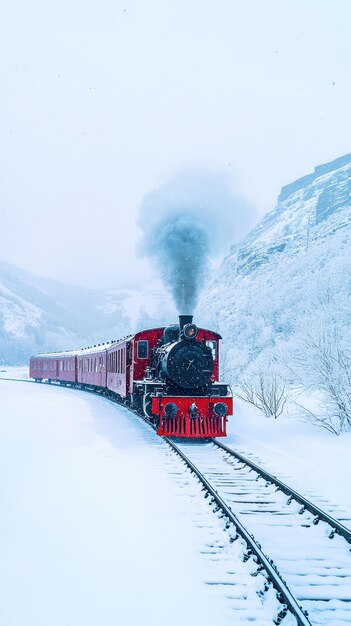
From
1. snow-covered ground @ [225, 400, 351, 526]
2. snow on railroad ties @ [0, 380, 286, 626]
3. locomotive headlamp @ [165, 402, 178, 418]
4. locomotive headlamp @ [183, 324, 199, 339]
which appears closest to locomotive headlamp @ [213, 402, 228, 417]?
snow-covered ground @ [225, 400, 351, 526]

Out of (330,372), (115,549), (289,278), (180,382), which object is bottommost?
(115,549)

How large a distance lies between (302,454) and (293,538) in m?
6.16

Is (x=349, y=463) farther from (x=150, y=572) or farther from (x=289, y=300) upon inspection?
(x=289, y=300)

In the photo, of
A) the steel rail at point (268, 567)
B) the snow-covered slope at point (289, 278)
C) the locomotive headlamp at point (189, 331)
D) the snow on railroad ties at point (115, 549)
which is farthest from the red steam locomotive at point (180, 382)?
the steel rail at point (268, 567)

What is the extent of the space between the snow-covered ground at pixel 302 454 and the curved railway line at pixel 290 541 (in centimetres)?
53

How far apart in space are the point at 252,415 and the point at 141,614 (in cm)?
1617

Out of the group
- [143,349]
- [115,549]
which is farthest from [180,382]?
[115,549]

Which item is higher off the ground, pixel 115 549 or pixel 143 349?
pixel 143 349

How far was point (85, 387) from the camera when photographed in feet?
109

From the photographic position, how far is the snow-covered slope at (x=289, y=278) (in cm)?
3650

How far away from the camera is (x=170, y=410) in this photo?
12352 millimetres

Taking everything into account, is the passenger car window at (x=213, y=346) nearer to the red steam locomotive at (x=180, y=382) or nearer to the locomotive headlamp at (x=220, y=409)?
the red steam locomotive at (x=180, y=382)

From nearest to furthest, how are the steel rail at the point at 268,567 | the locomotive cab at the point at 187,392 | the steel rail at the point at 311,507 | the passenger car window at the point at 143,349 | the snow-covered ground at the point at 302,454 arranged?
the steel rail at the point at 268,567 < the steel rail at the point at 311,507 < the snow-covered ground at the point at 302,454 < the locomotive cab at the point at 187,392 < the passenger car window at the point at 143,349

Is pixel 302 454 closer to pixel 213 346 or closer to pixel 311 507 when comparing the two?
pixel 213 346
